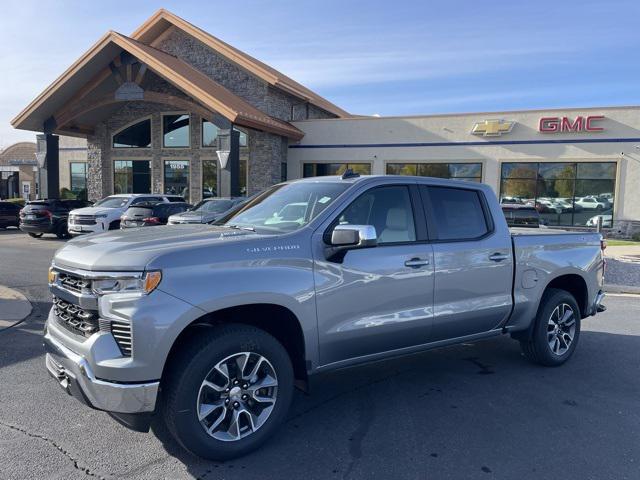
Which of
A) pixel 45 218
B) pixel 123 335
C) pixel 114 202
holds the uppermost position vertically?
pixel 114 202

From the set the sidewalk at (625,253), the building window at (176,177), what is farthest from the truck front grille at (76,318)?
the building window at (176,177)

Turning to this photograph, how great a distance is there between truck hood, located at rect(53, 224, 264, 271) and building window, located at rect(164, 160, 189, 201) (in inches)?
919

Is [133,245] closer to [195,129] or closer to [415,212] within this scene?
[415,212]

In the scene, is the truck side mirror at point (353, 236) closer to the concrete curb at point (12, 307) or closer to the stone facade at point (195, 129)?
the concrete curb at point (12, 307)

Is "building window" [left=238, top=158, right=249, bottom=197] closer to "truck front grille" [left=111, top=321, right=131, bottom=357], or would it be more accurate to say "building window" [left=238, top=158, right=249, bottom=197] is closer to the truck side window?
the truck side window

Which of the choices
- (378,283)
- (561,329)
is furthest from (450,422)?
(561,329)

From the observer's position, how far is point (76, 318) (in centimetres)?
336

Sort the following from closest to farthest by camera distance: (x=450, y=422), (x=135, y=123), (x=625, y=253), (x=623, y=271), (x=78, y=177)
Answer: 1. (x=450, y=422)
2. (x=623, y=271)
3. (x=625, y=253)
4. (x=135, y=123)
5. (x=78, y=177)

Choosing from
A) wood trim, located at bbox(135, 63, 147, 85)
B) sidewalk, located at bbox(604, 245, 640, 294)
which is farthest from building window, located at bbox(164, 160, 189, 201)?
sidewalk, located at bbox(604, 245, 640, 294)

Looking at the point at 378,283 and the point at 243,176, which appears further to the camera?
the point at 243,176

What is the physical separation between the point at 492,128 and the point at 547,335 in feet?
60.1

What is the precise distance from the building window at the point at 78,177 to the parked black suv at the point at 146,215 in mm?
17256

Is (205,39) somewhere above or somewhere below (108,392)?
above

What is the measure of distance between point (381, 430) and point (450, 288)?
1285mm
